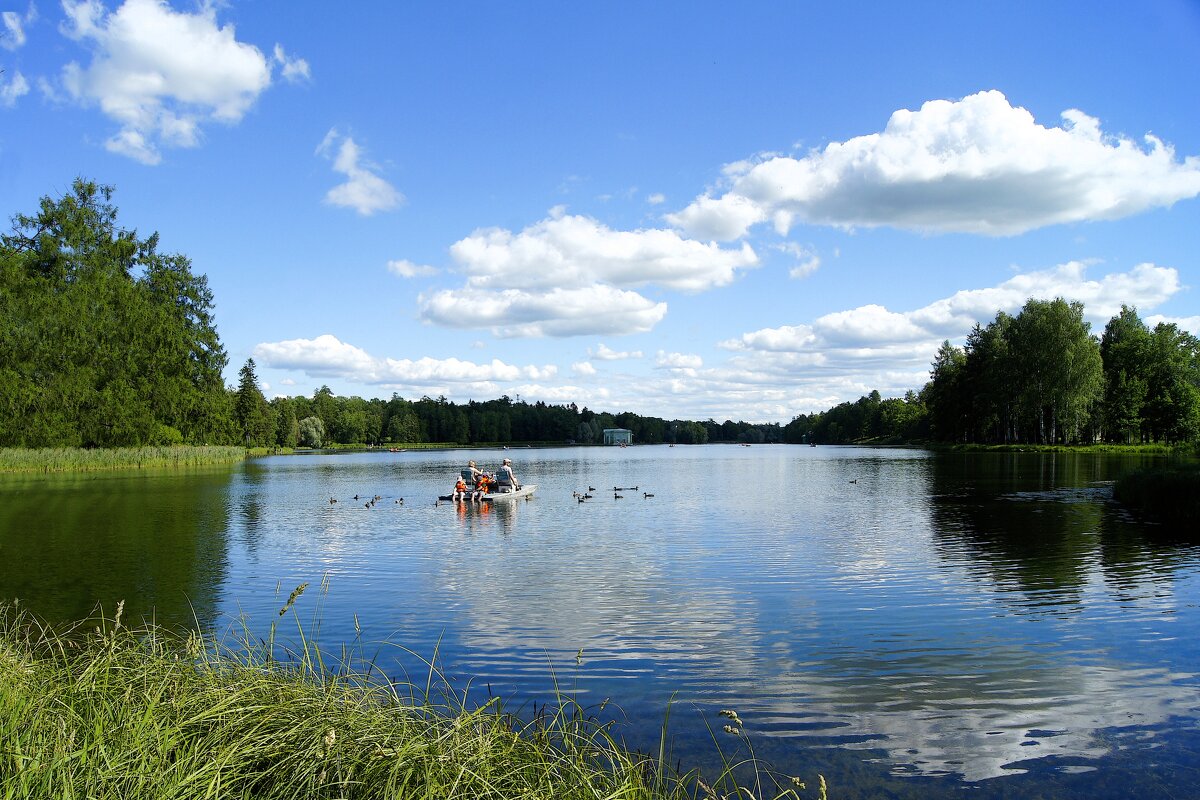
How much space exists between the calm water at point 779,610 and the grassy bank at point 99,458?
22.4 m

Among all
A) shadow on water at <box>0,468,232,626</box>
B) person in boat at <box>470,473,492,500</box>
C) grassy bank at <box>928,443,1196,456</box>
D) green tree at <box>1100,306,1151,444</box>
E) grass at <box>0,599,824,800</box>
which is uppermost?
green tree at <box>1100,306,1151,444</box>

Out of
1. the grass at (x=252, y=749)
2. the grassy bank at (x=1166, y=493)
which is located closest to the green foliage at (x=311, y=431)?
the grassy bank at (x=1166, y=493)

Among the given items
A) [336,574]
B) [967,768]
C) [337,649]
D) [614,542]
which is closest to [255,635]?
[337,649]

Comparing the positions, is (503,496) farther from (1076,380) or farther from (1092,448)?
(1092,448)

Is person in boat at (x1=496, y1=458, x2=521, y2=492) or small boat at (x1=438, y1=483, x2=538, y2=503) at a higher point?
person in boat at (x1=496, y1=458, x2=521, y2=492)

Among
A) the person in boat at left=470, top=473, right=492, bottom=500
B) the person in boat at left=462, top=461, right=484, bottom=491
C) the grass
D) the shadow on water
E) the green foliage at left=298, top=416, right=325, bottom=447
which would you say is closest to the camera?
the grass

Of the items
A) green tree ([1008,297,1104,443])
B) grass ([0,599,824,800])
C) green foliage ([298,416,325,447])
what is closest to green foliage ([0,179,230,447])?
grass ([0,599,824,800])

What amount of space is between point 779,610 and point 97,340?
57.1 m

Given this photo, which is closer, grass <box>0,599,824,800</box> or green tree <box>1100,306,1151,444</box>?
grass <box>0,599,824,800</box>

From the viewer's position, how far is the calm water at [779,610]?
7.59m

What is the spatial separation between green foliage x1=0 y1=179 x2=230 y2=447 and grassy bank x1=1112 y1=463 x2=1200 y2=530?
57.9 metres

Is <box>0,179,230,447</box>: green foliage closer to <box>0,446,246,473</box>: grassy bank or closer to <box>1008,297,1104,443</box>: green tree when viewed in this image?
<box>0,446,246,473</box>: grassy bank

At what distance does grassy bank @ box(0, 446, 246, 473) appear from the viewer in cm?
4784

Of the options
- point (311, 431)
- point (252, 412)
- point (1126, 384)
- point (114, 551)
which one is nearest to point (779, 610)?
point (114, 551)
